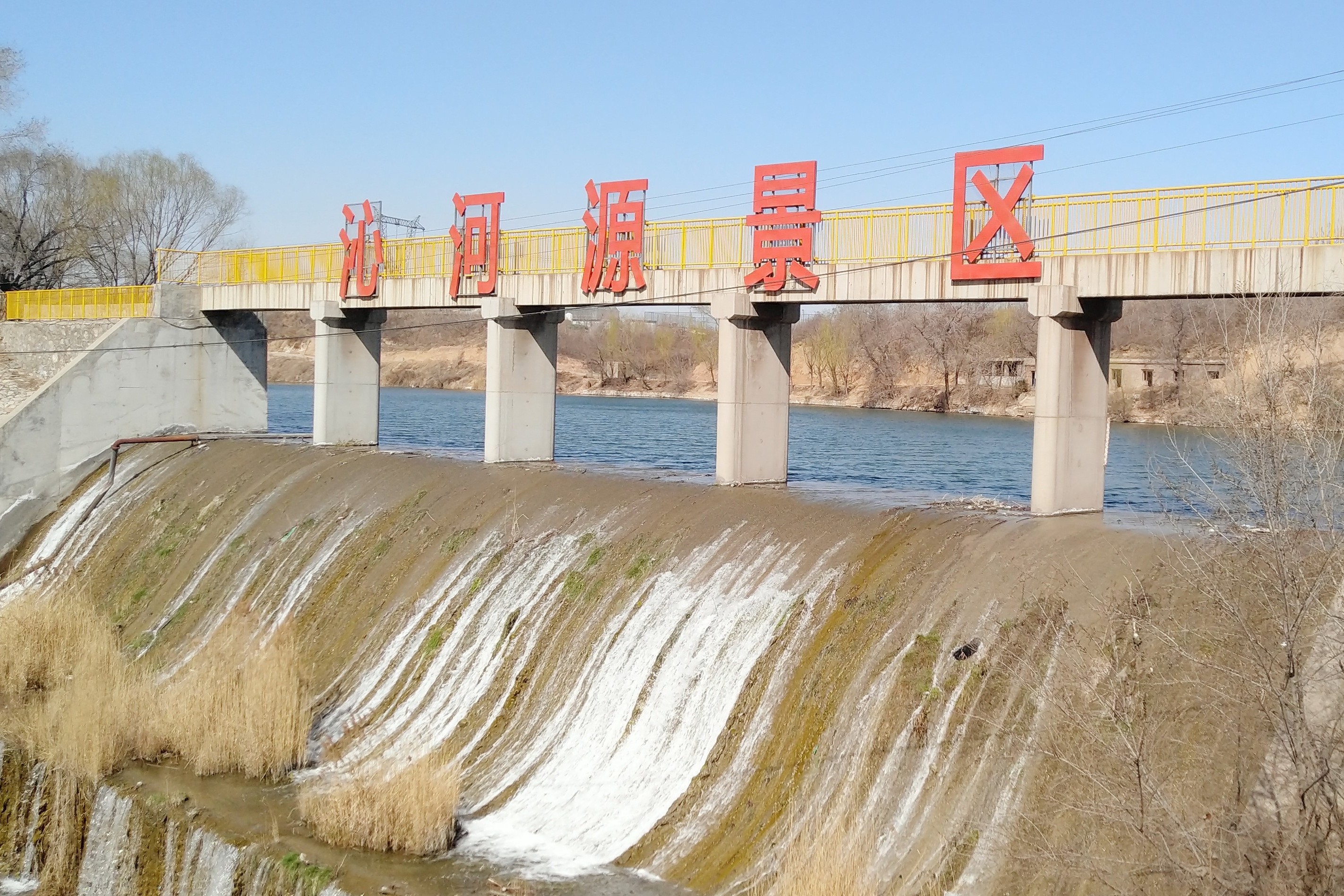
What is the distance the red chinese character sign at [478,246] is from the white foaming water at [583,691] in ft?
35.8

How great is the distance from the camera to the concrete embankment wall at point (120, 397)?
34.0 meters

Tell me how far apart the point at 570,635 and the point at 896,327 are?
76.1m

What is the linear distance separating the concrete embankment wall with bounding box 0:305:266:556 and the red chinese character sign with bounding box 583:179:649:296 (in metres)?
16.6

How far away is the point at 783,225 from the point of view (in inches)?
949

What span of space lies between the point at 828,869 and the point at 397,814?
16.6 ft

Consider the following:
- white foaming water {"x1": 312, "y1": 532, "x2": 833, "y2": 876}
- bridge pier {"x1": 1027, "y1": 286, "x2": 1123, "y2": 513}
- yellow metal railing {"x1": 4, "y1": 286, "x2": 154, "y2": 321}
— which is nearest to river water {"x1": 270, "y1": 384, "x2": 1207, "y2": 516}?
bridge pier {"x1": 1027, "y1": 286, "x2": 1123, "y2": 513}

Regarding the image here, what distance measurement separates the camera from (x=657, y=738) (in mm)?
15523

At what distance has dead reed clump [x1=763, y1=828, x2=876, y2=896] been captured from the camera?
1130 centimetres

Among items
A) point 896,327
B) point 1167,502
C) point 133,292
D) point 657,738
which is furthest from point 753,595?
point 896,327

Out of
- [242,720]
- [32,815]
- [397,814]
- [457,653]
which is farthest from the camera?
[457,653]

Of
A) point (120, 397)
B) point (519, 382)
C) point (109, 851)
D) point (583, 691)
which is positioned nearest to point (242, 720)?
point (109, 851)

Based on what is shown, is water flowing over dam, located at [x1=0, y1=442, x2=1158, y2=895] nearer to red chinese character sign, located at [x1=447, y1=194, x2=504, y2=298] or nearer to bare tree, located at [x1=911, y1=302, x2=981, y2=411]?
red chinese character sign, located at [x1=447, y1=194, x2=504, y2=298]

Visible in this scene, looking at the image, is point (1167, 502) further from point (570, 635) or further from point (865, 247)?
point (570, 635)

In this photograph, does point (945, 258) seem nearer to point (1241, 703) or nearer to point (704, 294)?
point (704, 294)
